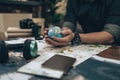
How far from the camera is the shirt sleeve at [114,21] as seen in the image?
131 centimetres

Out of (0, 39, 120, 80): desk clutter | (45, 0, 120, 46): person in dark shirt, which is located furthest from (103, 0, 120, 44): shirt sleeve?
(0, 39, 120, 80): desk clutter

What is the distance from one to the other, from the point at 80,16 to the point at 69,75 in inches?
35.8

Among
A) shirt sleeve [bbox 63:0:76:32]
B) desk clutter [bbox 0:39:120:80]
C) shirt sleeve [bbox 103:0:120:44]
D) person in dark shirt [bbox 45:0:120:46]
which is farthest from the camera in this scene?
shirt sleeve [bbox 63:0:76:32]

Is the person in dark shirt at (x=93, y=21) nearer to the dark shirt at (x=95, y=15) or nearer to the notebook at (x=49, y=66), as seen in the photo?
the dark shirt at (x=95, y=15)

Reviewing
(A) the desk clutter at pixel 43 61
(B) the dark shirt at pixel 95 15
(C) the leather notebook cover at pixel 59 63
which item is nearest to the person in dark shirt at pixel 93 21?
(B) the dark shirt at pixel 95 15

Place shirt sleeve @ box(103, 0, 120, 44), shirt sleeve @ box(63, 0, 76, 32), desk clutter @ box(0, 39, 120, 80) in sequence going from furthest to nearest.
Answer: shirt sleeve @ box(63, 0, 76, 32) → shirt sleeve @ box(103, 0, 120, 44) → desk clutter @ box(0, 39, 120, 80)

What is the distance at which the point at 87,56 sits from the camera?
0.90m

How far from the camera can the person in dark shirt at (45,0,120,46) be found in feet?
3.87

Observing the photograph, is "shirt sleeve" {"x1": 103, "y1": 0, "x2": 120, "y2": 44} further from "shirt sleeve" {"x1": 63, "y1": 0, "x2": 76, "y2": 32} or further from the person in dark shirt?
"shirt sleeve" {"x1": 63, "y1": 0, "x2": 76, "y2": 32}

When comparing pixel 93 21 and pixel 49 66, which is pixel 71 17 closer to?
pixel 93 21

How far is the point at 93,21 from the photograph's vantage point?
1476 mm

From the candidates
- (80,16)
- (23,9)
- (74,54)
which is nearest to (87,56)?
(74,54)

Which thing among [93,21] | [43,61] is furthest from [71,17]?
[43,61]

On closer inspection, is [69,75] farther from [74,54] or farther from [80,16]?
[80,16]
